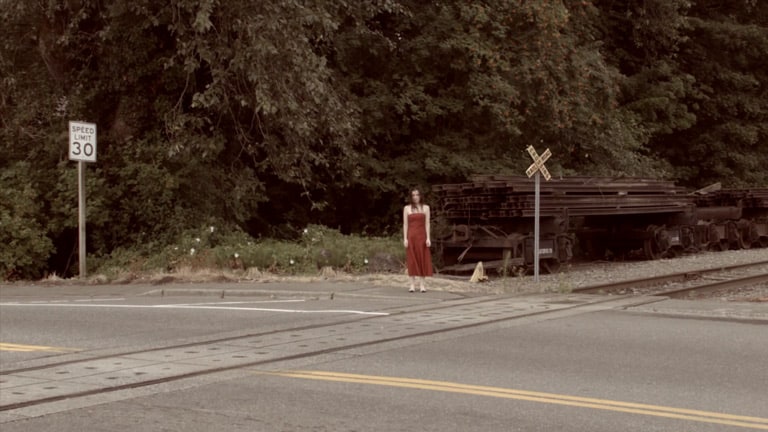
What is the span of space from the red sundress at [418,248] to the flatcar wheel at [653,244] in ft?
39.2

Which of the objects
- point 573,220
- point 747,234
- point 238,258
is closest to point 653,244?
point 573,220

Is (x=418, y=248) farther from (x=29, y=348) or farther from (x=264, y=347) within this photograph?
(x=29, y=348)

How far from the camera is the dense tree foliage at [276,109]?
70.3ft

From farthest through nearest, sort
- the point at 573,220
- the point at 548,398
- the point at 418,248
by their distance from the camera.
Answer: the point at 573,220 < the point at 418,248 < the point at 548,398

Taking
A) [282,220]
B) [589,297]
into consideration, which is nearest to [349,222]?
[282,220]

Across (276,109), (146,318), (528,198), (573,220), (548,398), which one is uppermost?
(276,109)

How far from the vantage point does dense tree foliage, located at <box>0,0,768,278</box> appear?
21422 mm

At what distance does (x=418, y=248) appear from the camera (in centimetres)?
1612

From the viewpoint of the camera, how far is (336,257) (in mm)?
20828

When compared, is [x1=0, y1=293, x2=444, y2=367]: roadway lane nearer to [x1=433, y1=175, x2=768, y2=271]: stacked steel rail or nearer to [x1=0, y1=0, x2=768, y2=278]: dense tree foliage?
[x1=0, y1=0, x2=768, y2=278]: dense tree foliage

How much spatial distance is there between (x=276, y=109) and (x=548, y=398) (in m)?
13.4

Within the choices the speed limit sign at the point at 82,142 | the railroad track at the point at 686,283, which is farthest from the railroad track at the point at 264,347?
the speed limit sign at the point at 82,142

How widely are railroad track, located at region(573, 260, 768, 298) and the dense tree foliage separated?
656 cm

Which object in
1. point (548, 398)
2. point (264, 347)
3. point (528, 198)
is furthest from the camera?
point (528, 198)
